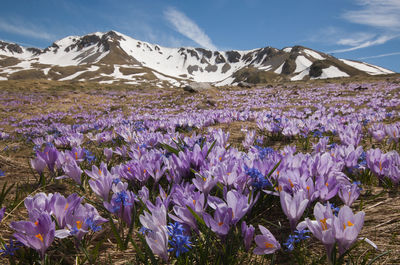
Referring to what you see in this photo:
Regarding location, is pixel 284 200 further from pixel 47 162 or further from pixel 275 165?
pixel 47 162

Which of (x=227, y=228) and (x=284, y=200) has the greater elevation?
(x=284, y=200)

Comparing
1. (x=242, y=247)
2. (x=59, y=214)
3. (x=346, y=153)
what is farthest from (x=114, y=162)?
(x=346, y=153)

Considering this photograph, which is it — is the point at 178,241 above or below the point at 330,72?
below

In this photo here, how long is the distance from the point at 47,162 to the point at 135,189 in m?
1.16

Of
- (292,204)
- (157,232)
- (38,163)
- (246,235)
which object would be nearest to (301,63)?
(38,163)

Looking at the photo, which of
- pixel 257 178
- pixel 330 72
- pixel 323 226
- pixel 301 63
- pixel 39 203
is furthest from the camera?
pixel 301 63

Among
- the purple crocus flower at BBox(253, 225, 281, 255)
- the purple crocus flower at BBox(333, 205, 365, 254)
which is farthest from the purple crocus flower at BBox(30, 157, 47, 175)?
the purple crocus flower at BBox(333, 205, 365, 254)

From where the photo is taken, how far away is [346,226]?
1.16 metres

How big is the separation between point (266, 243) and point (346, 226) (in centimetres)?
41

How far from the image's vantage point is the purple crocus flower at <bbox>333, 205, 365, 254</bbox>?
43.2 inches

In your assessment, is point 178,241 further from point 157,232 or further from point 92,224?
point 92,224

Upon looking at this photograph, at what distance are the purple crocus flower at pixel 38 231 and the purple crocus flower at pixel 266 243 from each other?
41.7 inches

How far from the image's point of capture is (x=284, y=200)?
53.7 inches

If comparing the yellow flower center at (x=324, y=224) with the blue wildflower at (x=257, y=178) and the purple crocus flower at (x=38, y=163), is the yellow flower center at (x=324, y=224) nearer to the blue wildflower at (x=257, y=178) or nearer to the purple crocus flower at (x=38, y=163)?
the blue wildflower at (x=257, y=178)
